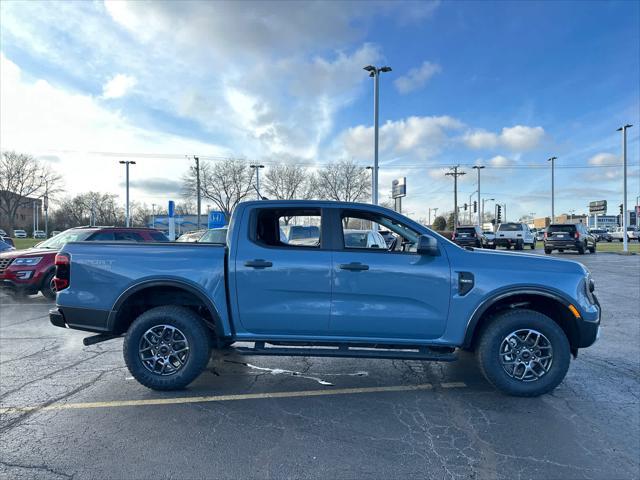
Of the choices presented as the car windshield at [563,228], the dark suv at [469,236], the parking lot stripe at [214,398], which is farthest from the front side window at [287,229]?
the dark suv at [469,236]

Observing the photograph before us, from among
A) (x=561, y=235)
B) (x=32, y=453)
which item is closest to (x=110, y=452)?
(x=32, y=453)

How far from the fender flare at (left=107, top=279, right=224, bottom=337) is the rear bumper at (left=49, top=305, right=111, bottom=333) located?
7cm

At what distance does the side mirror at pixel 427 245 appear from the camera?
3.67 meters

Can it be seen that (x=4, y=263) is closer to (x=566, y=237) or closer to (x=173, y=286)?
(x=173, y=286)

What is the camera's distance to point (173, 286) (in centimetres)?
389

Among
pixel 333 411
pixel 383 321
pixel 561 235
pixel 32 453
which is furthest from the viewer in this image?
pixel 561 235

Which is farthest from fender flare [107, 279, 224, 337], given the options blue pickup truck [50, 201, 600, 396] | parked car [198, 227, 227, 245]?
parked car [198, 227, 227, 245]

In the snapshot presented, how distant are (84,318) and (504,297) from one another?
165 inches

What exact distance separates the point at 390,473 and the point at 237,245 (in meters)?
2.40

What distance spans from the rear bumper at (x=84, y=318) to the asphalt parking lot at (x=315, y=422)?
64cm

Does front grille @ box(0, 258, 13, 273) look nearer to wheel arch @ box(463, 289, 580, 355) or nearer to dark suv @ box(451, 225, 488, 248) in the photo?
wheel arch @ box(463, 289, 580, 355)

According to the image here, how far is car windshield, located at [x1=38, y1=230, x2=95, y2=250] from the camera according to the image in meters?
9.20

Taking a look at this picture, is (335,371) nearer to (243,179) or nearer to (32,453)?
(32,453)

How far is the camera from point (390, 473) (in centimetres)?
264
